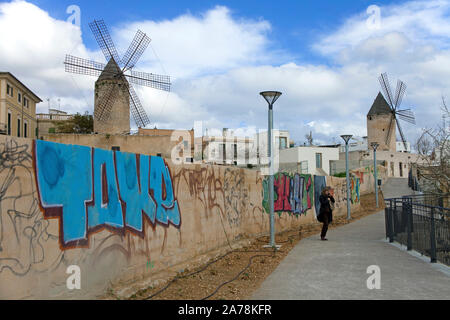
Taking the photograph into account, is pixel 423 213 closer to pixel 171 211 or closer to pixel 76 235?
pixel 171 211

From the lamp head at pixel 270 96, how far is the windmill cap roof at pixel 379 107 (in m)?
54.3

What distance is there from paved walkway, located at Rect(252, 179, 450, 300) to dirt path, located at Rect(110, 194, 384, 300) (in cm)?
32

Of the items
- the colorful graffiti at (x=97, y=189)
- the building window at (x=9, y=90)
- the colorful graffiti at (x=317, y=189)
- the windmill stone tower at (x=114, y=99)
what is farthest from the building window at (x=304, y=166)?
the colorful graffiti at (x=97, y=189)

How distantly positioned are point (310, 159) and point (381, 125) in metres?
14.9

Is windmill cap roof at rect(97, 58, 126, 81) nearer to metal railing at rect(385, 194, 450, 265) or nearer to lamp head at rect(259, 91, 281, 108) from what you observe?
lamp head at rect(259, 91, 281, 108)

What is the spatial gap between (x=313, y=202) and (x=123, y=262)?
14.5 meters

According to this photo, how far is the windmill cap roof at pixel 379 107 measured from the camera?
6175 cm

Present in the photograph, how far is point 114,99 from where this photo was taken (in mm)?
36750

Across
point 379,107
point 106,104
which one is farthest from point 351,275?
point 379,107

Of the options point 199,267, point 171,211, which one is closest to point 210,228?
point 199,267

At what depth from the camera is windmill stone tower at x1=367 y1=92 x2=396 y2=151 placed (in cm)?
6047

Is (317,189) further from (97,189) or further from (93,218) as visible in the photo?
(93,218)

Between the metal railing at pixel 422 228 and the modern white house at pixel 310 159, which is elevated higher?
the modern white house at pixel 310 159

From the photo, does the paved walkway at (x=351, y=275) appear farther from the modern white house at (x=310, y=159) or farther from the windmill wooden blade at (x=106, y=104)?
the modern white house at (x=310, y=159)
